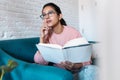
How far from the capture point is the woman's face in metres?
1.47

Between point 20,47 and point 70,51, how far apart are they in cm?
58

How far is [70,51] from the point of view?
3.76 ft

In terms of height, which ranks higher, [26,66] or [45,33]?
[45,33]

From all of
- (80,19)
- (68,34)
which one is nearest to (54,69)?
(68,34)

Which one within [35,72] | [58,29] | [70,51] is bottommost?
[35,72]

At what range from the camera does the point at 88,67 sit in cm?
122

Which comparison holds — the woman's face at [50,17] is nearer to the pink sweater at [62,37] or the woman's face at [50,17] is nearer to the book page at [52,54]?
the pink sweater at [62,37]

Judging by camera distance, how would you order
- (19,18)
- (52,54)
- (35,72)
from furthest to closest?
(19,18), (52,54), (35,72)

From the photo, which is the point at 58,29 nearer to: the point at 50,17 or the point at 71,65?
the point at 50,17

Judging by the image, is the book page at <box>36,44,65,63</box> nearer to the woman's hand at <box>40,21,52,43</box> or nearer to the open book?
the open book

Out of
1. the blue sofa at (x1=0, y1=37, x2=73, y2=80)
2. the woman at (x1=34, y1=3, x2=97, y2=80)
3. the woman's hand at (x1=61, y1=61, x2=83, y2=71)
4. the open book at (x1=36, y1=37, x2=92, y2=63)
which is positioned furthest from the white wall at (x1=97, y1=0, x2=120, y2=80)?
the woman at (x1=34, y1=3, x2=97, y2=80)

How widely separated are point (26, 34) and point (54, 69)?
967mm

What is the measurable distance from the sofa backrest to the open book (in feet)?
1.13

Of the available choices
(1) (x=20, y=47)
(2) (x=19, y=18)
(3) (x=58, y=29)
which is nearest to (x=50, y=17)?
(3) (x=58, y=29)
